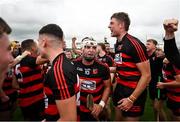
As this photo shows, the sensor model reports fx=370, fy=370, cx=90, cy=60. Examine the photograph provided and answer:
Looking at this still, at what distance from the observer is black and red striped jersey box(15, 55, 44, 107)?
7359mm

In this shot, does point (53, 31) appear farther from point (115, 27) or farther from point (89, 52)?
point (89, 52)

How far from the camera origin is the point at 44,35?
4.33m

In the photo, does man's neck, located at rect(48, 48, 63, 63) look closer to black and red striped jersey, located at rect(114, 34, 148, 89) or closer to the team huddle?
the team huddle

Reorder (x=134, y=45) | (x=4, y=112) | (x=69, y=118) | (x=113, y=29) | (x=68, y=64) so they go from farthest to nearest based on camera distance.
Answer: (x=4, y=112) < (x=113, y=29) < (x=134, y=45) < (x=68, y=64) < (x=69, y=118)

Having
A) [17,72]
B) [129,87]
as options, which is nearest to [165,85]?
[129,87]

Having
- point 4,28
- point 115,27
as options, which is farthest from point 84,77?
point 4,28

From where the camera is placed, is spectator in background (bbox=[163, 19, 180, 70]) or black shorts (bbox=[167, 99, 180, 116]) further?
black shorts (bbox=[167, 99, 180, 116])

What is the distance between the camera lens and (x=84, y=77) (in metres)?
6.88

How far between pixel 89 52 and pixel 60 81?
2.97 m

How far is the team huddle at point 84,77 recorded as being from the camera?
3.97 metres

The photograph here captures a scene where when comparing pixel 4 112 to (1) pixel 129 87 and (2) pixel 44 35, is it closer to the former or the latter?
(1) pixel 129 87

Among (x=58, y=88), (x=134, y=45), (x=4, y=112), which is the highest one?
(x=134, y=45)

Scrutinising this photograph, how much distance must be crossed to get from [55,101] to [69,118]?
0.31 metres

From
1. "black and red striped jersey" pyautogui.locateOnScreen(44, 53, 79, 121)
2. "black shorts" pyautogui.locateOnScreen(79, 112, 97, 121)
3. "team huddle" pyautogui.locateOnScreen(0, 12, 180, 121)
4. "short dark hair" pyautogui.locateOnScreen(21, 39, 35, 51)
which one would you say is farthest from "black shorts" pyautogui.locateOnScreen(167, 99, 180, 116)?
"black and red striped jersey" pyautogui.locateOnScreen(44, 53, 79, 121)
